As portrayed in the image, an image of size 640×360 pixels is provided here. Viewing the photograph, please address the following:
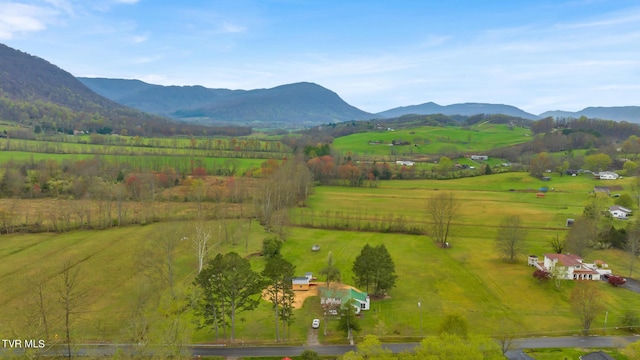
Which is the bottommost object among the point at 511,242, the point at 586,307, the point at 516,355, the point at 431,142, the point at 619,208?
the point at 516,355

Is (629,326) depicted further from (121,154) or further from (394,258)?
(121,154)

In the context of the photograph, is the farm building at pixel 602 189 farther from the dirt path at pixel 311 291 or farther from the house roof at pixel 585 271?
the dirt path at pixel 311 291

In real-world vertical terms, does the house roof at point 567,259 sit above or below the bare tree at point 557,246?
above

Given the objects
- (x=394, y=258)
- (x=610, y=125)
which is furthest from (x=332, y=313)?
(x=610, y=125)

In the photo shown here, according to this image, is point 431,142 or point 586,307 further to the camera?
point 431,142

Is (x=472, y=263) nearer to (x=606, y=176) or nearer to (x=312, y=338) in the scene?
(x=312, y=338)

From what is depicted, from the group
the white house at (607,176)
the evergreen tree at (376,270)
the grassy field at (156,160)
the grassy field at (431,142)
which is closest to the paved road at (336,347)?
the evergreen tree at (376,270)

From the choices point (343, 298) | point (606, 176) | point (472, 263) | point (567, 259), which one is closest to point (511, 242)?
point (472, 263)
